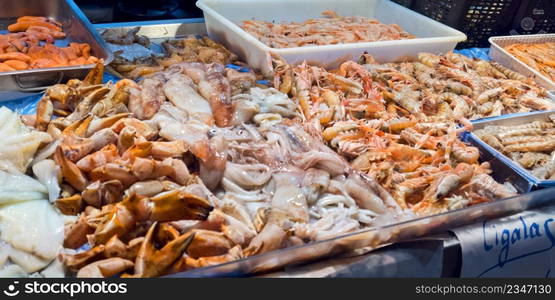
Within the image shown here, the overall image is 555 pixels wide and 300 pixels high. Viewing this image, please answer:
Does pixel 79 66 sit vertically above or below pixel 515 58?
below

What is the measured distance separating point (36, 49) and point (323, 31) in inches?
76.8

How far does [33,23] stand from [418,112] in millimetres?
2662

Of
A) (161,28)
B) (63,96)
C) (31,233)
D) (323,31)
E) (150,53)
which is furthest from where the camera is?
(323,31)

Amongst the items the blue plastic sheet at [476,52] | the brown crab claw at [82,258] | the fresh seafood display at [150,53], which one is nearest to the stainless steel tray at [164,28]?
the fresh seafood display at [150,53]

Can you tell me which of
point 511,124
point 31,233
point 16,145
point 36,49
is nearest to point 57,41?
point 36,49

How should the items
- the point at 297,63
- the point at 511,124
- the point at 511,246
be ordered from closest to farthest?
the point at 511,246 < the point at 511,124 < the point at 297,63

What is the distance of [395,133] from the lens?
240cm

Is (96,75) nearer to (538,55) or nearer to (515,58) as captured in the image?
(515,58)

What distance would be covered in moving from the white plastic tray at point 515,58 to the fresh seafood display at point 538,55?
0.05m

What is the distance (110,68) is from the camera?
8.87ft

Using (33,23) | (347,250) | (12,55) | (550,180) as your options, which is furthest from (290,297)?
(33,23)

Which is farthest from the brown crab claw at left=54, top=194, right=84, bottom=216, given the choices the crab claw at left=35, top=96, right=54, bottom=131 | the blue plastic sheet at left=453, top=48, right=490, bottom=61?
the blue plastic sheet at left=453, top=48, right=490, bottom=61

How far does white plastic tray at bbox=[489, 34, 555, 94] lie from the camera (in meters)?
3.18

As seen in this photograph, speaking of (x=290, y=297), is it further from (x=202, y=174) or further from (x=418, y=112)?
(x=418, y=112)
